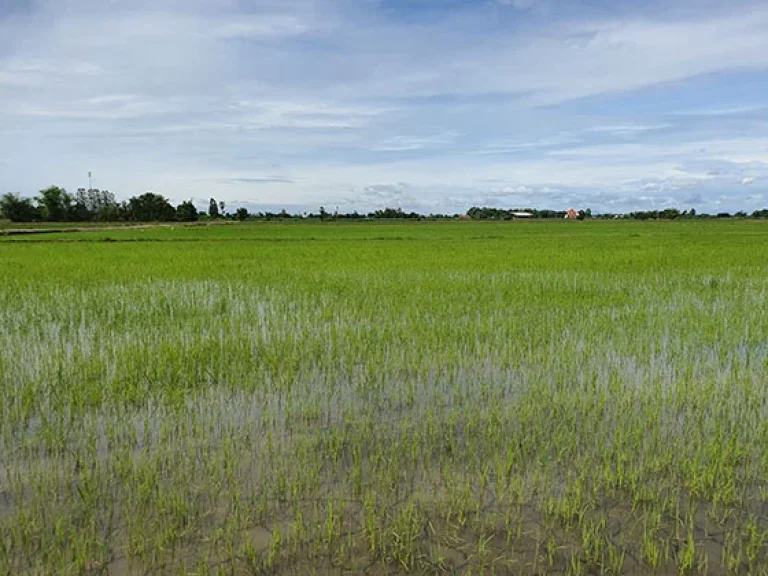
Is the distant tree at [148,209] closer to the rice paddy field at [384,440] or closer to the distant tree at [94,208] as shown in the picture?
the distant tree at [94,208]

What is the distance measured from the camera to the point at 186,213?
2817 inches

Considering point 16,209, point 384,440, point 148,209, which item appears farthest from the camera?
point 148,209

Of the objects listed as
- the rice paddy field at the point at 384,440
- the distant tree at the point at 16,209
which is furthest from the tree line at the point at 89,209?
the rice paddy field at the point at 384,440

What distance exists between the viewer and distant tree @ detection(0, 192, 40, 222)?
55.2 meters

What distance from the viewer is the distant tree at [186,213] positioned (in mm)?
71062

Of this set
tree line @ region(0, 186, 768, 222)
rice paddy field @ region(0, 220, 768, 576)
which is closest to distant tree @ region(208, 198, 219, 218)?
tree line @ region(0, 186, 768, 222)

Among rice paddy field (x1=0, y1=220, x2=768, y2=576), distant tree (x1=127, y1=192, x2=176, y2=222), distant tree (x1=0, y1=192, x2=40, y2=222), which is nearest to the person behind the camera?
rice paddy field (x1=0, y1=220, x2=768, y2=576)

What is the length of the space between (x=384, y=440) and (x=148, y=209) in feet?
236

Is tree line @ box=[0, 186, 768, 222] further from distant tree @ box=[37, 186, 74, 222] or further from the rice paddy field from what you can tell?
the rice paddy field

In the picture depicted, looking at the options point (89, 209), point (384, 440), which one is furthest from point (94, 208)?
point (384, 440)

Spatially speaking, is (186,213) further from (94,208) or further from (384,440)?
(384,440)

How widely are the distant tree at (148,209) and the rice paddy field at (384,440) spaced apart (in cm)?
6591

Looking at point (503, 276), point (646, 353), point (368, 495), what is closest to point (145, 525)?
point (368, 495)

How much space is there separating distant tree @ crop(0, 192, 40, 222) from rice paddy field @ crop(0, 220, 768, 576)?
5866 cm
